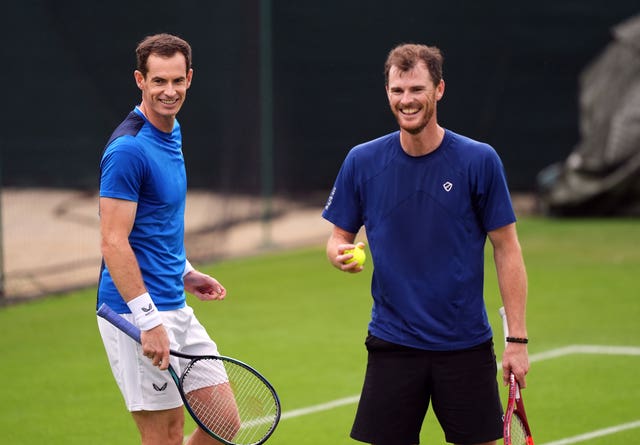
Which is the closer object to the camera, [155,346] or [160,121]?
[155,346]

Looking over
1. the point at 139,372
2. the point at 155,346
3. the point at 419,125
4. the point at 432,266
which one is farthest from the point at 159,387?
the point at 419,125

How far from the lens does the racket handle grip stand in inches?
190

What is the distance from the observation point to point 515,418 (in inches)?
184

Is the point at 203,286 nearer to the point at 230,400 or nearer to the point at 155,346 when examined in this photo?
the point at 230,400

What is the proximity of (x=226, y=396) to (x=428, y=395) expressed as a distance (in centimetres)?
90

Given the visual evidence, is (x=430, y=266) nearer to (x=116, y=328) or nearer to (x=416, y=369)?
(x=416, y=369)

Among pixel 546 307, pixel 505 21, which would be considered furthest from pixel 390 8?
pixel 546 307

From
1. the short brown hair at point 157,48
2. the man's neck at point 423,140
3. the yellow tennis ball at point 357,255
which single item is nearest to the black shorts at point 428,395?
the yellow tennis ball at point 357,255

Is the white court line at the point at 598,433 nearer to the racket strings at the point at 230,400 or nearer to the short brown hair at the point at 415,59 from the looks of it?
the racket strings at the point at 230,400

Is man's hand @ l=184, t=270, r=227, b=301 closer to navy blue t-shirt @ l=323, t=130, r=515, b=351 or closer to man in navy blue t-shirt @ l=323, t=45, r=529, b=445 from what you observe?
man in navy blue t-shirt @ l=323, t=45, r=529, b=445

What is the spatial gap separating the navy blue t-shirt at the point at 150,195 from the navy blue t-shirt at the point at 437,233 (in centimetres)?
86

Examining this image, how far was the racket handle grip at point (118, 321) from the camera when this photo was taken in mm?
4816

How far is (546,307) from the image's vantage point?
10469 millimetres

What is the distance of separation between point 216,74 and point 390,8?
325cm
